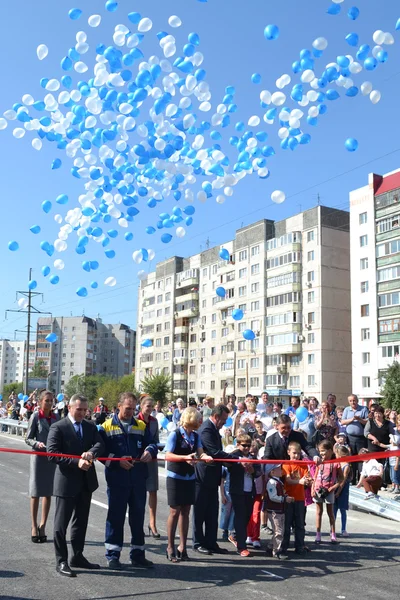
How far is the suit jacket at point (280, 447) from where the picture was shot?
885cm

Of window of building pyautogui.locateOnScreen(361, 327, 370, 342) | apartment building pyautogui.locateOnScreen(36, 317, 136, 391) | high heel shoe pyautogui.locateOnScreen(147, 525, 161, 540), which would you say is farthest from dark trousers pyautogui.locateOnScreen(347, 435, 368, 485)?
apartment building pyautogui.locateOnScreen(36, 317, 136, 391)

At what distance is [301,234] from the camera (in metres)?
69.3

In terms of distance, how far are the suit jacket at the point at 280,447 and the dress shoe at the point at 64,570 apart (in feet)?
10.4

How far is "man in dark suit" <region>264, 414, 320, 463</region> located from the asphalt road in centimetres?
125

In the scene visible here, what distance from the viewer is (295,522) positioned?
27.7ft

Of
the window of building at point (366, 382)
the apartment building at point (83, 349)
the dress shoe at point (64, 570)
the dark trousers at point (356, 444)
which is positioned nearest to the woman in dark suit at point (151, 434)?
the dress shoe at point (64, 570)

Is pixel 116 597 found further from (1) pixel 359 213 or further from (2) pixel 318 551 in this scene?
(1) pixel 359 213

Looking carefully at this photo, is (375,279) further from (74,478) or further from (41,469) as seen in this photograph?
(74,478)

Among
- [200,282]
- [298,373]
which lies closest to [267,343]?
[298,373]

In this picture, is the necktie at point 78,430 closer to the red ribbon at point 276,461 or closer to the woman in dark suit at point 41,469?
the red ribbon at point 276,461

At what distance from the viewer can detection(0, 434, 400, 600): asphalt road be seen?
6230 mm

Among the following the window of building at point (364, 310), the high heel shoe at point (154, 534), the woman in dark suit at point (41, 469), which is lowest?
the high heel shoe at point (154, 534)

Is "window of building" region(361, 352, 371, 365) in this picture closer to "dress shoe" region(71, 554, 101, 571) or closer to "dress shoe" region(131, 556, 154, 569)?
"dress shoe" region(131, 556, 154, 569)

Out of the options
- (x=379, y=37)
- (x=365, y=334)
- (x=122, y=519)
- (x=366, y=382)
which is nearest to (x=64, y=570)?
(x=122, y=519)
